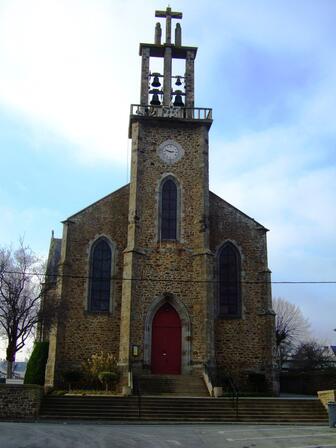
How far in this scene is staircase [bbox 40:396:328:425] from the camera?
19.4 meters

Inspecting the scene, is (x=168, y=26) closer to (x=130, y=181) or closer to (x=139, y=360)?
(x=130, y=181)

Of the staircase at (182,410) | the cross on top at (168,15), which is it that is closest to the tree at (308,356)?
the staircase at (182,410)

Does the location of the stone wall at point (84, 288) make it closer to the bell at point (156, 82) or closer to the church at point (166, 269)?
the church at point (166, 269)

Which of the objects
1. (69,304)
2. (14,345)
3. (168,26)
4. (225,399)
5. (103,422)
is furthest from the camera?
(168,26)

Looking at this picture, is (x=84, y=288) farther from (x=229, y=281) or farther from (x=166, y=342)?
(x=229, y=281)

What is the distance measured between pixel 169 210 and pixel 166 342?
6.55 meters

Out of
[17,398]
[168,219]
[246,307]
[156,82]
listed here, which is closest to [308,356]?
[246,307]

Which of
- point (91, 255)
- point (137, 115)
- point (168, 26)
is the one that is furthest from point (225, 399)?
point (168, 26)

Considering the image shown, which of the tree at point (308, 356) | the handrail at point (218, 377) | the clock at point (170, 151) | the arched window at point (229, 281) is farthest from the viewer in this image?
the tree at point (308, 356)

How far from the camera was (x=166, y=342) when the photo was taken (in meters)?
26.1

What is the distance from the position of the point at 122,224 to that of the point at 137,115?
18.7 ft

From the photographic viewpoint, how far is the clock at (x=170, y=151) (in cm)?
2903

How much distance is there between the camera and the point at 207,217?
27641 mm

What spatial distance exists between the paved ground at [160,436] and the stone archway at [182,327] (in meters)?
7.49
